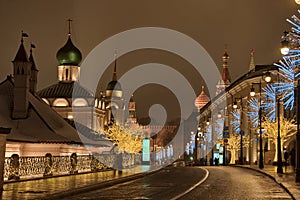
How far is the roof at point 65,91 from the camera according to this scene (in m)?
121

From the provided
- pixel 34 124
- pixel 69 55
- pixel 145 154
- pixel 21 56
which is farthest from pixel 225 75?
pixel 34 124

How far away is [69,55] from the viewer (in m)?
119

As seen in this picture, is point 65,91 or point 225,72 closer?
point 65,91

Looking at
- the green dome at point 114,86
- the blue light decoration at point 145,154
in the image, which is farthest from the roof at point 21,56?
the green dome at point 114,86

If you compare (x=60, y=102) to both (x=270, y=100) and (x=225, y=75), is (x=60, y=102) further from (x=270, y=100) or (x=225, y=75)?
(x=225, y=75)

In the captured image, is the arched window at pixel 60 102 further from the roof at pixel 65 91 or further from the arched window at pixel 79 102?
the arched window at pixel 79 102

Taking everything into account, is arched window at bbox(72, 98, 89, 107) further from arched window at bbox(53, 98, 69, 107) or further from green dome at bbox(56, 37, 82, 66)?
green dome at bbox(56, 37, 82, 66)

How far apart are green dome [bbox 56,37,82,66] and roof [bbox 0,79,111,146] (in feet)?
203

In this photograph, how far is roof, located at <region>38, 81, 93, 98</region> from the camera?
121344mm

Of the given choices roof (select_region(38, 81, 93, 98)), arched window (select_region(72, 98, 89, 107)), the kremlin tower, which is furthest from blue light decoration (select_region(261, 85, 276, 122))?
the kremlin tower

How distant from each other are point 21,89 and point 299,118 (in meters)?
31.4

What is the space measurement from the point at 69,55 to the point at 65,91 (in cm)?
845

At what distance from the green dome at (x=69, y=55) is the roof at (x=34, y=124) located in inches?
2431

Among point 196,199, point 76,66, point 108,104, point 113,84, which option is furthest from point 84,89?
point 196,199
